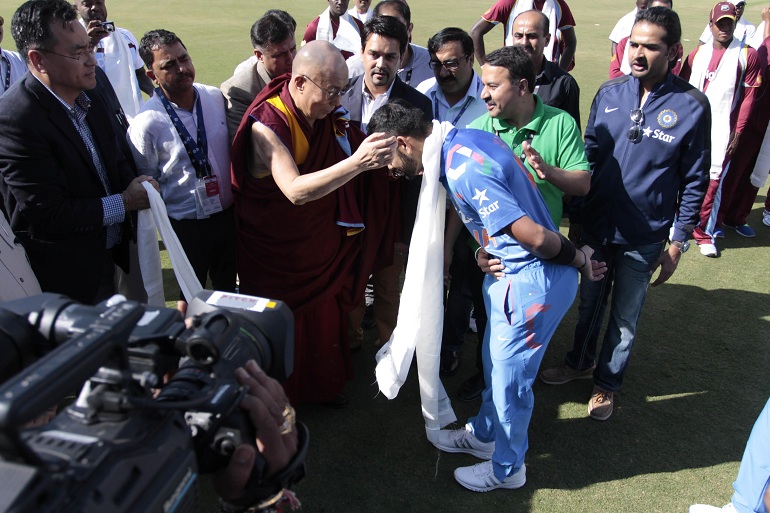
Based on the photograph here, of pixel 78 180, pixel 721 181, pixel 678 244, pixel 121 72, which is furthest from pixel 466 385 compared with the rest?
pixel 121 72

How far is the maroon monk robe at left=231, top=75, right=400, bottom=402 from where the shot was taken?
304cm

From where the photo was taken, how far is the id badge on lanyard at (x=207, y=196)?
10.4ft

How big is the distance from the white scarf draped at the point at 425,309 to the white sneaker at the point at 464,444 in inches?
2.6

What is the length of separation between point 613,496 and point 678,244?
128 centimetres

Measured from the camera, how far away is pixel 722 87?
511 centimetres

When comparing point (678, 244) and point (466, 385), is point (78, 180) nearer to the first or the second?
point (466, 385)

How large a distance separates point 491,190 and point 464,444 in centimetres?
133

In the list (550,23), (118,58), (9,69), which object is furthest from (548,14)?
(9,69)

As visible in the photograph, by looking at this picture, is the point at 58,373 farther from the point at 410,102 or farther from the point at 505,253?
the point at 410,102

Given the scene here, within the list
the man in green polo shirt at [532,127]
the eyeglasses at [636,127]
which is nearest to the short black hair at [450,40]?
the man in green polo shirt at [532,127]

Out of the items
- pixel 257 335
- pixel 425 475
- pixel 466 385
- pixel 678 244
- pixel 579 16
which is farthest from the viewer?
pixel 579 16

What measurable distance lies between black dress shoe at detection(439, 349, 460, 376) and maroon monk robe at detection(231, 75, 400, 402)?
57 cm

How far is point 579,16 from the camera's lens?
17219 mm

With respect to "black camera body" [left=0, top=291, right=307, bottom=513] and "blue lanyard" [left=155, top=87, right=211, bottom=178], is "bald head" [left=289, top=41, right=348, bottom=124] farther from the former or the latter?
"black camera body" [left=0, top=291, right=307, bottom=513]
